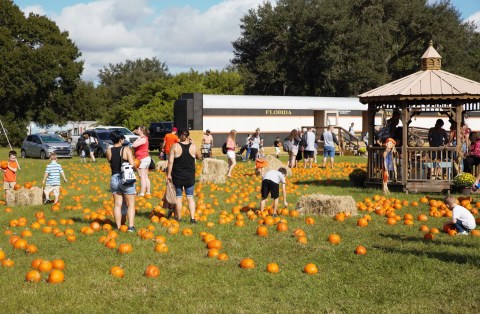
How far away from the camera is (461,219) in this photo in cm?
1053

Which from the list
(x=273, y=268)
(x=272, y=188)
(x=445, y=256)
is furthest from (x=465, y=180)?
(x=273, y=268)

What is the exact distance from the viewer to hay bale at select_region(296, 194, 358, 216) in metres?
12.8

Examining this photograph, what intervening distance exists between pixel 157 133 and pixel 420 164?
2508 cm

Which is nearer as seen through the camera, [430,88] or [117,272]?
[117,272]

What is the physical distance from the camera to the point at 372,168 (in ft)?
60.2

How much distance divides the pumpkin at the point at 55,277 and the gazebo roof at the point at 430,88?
39.7ft

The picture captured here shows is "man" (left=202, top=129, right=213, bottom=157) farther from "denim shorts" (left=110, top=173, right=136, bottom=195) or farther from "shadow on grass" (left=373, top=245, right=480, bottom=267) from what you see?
"shadow on grass" (left=373, top=245, right=480, bottom=267)

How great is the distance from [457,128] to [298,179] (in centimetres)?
618

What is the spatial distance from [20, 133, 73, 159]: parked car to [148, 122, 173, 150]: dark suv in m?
5.27

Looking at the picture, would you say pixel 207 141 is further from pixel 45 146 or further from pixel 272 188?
pixel 272 188

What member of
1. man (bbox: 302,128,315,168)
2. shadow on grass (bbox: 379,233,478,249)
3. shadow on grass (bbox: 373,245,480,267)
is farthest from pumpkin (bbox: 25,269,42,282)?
man (bbox: 302,128,315,168)

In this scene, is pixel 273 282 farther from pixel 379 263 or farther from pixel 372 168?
pixel 372 168

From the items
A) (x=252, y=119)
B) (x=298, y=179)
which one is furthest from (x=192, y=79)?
(x=298, y=179)

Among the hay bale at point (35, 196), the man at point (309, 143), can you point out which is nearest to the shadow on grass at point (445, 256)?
the hay bale at point (35, 196)
